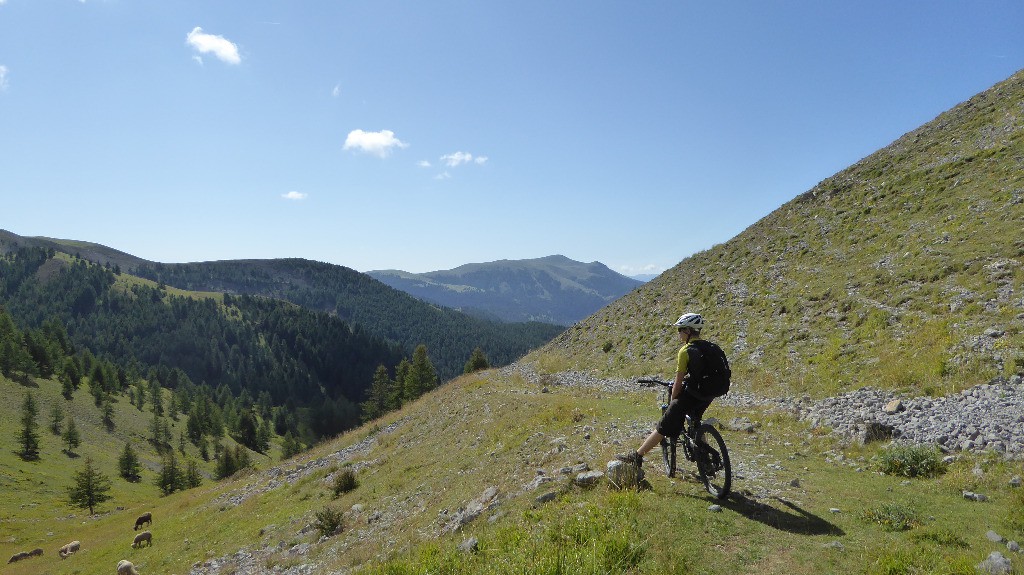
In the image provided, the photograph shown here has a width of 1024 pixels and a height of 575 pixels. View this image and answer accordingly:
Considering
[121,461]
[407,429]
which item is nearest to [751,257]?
[407,429]

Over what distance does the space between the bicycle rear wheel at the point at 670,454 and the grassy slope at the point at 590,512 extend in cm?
27

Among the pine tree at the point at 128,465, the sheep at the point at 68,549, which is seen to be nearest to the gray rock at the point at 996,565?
the sheep at the point at 68,549

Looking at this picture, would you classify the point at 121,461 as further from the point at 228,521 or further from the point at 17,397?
the point at 228,521

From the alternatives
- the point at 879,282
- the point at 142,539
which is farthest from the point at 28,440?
the point at 879,282

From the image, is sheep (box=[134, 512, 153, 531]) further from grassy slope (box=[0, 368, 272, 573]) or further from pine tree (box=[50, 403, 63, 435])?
pine tree (box=[50, 403, 63, 435])

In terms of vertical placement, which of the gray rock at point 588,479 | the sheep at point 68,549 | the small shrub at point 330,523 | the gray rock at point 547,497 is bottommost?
the sheep at point 68,549

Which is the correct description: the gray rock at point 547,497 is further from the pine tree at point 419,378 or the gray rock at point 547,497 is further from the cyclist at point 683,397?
the pine tree at point 419,378

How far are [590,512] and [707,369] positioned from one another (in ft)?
11.5

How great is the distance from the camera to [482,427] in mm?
23469


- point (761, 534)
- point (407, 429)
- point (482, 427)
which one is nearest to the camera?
point (761, 534)

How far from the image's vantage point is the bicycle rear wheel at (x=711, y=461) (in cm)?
892

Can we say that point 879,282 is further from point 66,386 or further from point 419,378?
point 66,386

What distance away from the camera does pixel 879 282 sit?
2434 cm

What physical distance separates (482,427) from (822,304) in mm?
20603
